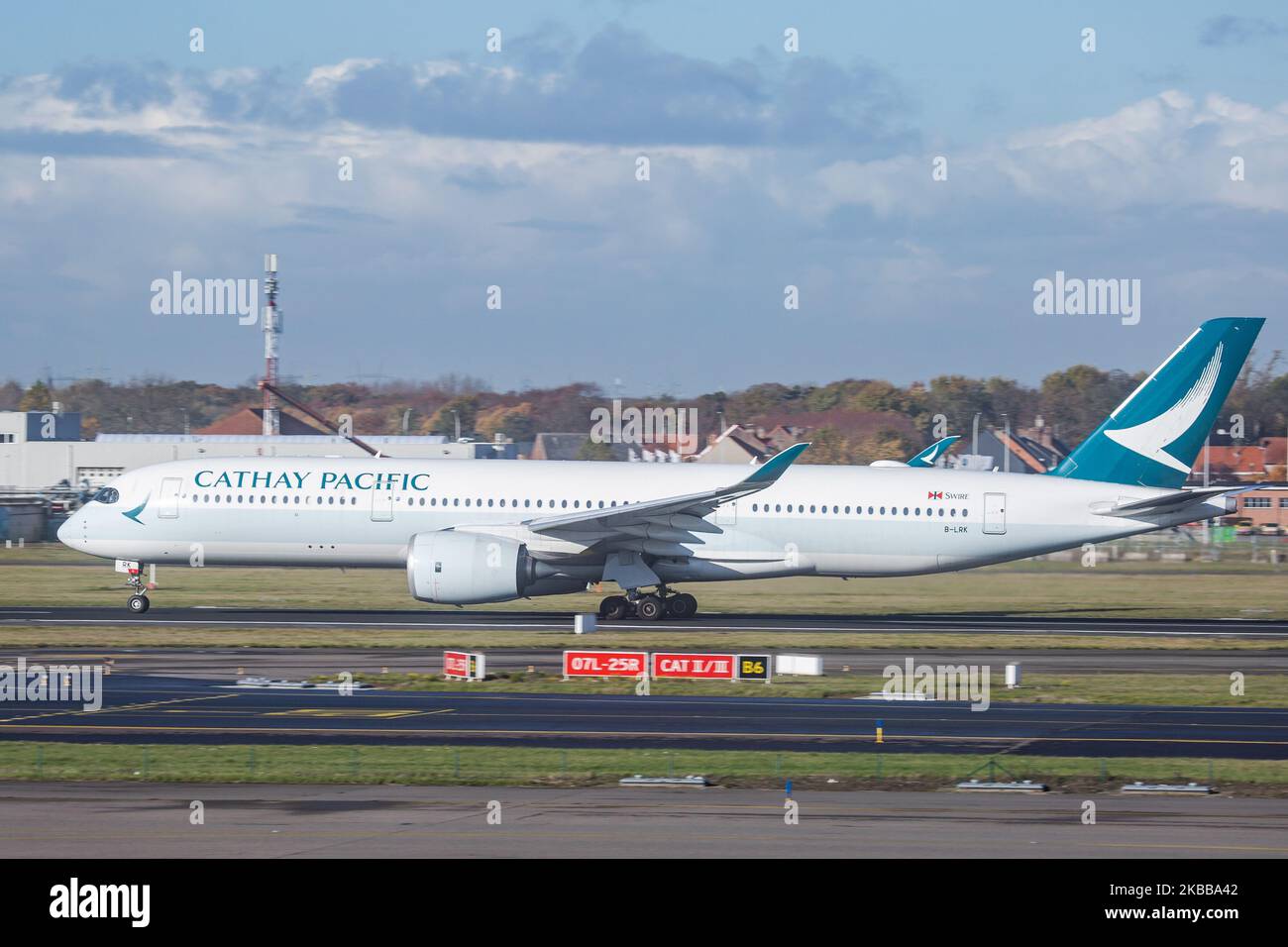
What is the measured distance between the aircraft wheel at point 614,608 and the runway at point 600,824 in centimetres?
2255

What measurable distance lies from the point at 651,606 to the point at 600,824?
24.4 m

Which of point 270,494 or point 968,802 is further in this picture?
point 270,494

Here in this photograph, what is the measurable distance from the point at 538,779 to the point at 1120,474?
28.4 meters

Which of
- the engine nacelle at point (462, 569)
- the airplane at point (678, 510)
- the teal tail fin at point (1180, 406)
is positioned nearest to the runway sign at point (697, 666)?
the engine nacelle at point (462, 569)

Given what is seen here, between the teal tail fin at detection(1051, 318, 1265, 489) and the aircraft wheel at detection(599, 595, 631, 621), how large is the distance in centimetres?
1425

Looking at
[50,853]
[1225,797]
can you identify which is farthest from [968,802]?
[50,853]

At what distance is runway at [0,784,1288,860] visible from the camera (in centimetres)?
1537

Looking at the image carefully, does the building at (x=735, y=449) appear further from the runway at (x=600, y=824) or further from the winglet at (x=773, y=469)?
the runway at (x=600, y=824)

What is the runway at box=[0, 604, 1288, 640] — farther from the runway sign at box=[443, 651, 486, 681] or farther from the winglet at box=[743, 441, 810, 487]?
the runway sign at box=[443, 651, 486, 681]

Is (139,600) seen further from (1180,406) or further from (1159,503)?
(1180,406)

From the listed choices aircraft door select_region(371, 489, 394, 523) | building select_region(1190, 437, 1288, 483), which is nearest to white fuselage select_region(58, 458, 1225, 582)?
aircraft door select_region(371, 489, 394, 523)
